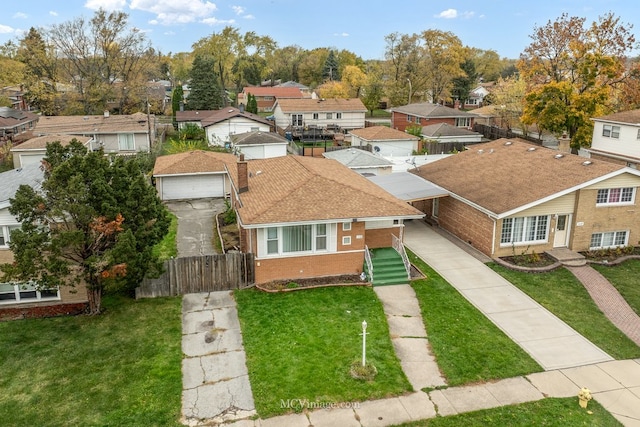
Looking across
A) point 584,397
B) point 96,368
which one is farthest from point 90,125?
point 584,397

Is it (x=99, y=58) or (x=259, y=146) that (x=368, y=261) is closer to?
(x=259, y=146)

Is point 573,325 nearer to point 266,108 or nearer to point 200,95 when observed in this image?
point 200,95

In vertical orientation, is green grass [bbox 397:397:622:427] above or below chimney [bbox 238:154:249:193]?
below

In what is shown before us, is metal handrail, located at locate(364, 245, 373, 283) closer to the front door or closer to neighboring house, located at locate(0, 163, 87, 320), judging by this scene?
the front door

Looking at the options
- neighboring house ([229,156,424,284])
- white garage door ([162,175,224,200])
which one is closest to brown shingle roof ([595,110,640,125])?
neighboring house ([229,156,424,284])

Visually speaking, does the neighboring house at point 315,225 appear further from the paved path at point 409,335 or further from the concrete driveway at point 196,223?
the concrete driveway at point 196,223

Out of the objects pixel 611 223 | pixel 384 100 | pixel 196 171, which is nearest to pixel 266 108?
pixel 384 100
